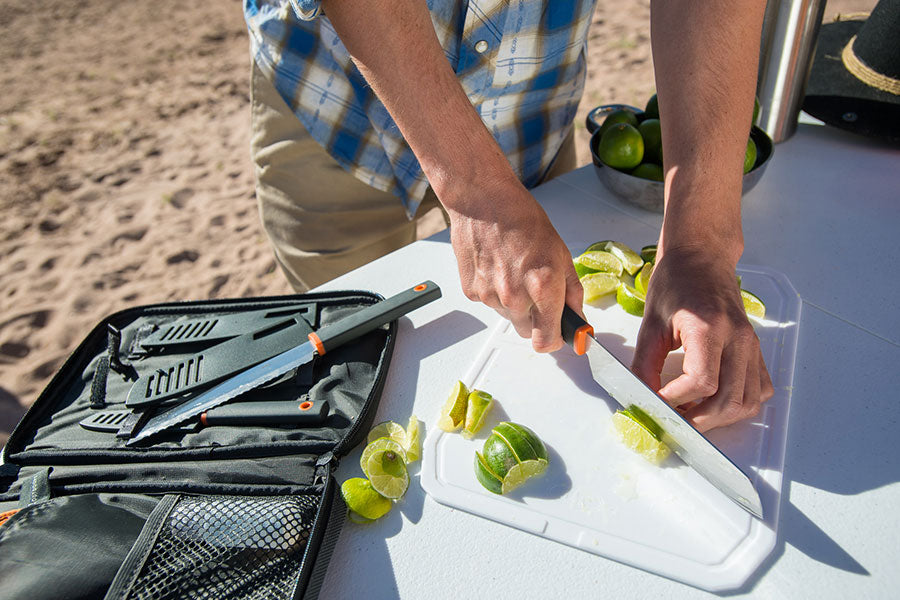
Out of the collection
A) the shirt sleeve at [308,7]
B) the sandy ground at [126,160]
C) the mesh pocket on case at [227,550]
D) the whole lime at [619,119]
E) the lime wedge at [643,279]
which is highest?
the shirt sleeve at [308,7]

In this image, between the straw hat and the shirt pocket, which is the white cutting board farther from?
the straw hat

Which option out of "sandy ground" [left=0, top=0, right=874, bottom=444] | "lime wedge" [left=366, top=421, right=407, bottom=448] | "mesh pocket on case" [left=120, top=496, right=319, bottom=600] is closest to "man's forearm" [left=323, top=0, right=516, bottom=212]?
"lime wedge" [left=366, top=421, right=407, bottom=448]

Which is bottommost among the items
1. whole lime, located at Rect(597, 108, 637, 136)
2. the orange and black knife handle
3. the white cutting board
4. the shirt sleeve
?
the white cutting board

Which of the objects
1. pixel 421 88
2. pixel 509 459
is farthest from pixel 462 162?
pixel 509 459

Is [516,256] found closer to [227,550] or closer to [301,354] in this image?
[301,354]

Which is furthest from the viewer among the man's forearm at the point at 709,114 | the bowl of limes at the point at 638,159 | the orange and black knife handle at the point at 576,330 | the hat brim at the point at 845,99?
the hat brim at the point at 845,99

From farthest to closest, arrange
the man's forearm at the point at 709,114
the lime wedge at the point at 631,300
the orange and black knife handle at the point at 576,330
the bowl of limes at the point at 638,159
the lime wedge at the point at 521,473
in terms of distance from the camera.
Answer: the bowl of limes at the point at 638,159, the lime wedge at the point at 631,300, the man's forearm at the point at 709,114, the orange and black knife handle at the point at 576,330, the lime wedge at the point at 521,473

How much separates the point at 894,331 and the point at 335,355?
142 centimetres

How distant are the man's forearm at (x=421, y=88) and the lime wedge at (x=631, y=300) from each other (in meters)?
0.49

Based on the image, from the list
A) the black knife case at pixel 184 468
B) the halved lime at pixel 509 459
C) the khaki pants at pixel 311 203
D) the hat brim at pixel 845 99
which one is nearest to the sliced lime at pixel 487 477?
the halved lime at pixel 509 459

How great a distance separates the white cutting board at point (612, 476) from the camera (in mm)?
1168

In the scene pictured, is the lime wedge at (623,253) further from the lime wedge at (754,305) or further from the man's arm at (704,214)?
the lime wedge at (754,305)

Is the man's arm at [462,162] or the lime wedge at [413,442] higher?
the man's arm at [462,162]

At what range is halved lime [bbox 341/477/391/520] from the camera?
127cm
